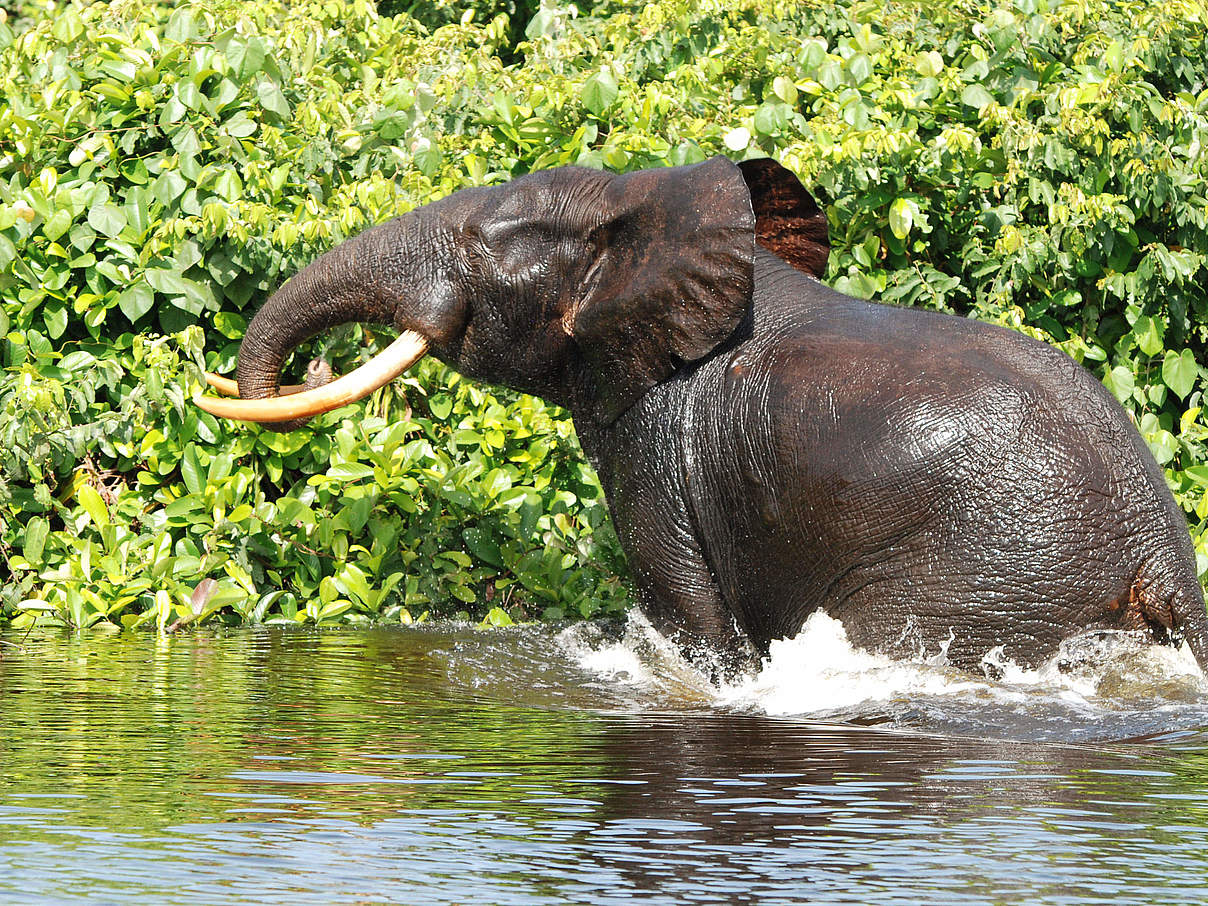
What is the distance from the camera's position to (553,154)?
26.8 ft

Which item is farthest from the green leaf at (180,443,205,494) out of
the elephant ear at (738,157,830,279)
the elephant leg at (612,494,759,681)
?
the elephant ear at (738,157,830,279)

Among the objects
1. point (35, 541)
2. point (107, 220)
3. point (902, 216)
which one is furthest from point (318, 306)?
point (902, 216)

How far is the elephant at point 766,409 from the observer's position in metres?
5.19

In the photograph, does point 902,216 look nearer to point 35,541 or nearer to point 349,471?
point 349,471

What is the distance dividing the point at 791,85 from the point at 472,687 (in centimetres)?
395

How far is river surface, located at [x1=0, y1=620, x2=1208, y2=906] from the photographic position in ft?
10.2

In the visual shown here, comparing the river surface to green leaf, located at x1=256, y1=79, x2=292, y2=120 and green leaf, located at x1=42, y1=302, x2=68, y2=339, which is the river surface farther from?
green leaf, located at x1=256, y1=79, x2=292, y2=120

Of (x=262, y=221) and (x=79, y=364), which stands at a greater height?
(x=262, y=221)

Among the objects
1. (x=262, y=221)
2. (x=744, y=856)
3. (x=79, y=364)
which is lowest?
(x=744, y=856)

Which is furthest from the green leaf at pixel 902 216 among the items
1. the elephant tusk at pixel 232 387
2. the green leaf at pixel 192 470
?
the green leaf at pixel 192 470

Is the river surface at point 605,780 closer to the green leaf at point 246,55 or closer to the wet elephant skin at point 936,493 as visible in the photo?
the wet elephant skin at point 936,493

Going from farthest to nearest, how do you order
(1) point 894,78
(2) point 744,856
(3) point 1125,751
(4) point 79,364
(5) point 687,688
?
(1) point 894,78
(4) point 79,364
(5) point 687,688
(3) point 1125,751
(2) point 744,856

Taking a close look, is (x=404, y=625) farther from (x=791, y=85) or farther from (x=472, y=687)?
(x=791, y=85)

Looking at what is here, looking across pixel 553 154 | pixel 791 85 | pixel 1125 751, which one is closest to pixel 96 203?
pixel 553 154
